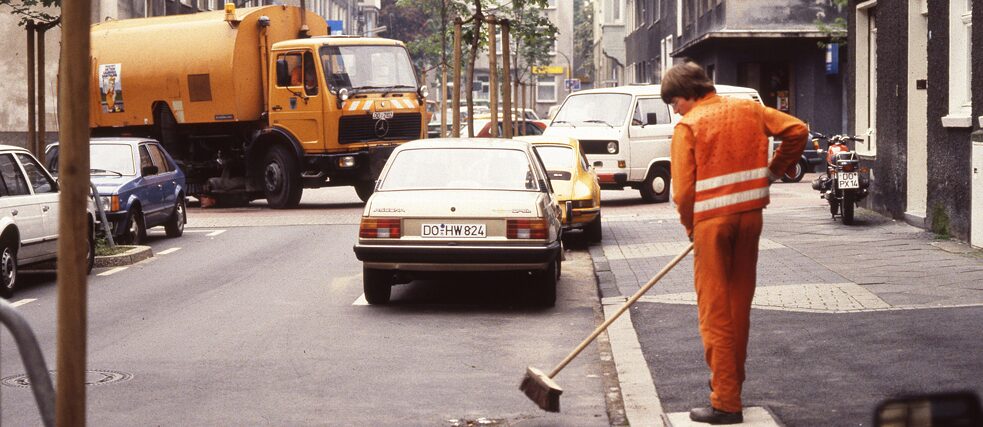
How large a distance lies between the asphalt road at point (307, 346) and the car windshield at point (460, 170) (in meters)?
1.01

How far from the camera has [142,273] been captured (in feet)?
48.6

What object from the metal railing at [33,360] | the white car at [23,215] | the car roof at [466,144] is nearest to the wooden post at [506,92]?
the white car at [23,215]

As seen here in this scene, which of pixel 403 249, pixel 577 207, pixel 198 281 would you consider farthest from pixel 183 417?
pixel 577 207

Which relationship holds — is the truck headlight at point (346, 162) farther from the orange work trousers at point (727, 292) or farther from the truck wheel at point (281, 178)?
the orange work trousers at point (727, 292)

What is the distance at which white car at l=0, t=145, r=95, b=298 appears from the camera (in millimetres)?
12516

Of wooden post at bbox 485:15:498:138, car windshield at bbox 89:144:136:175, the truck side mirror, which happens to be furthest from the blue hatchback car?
wooden post at bbox 485:15:498:138

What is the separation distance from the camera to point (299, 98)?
2503 centimetres

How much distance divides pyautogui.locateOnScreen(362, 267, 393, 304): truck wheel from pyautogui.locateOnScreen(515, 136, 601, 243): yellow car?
4255mm

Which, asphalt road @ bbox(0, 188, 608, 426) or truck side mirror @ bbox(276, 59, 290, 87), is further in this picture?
truck side mirror @ bbox(276, 59, 290, 87)

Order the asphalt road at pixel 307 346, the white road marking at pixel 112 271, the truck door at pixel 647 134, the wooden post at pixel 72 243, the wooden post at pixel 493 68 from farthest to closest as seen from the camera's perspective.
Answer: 1. the wooden post at pixel 493 68
2. the truck door at pixel 647 134
3. the white road marking at pixel 112 271
4. the asphalt road at pixel 307 346
5. the wooden post at pixel 72 243

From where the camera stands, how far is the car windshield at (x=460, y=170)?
1155cm

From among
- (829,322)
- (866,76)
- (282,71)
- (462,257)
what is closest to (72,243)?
(829,322)

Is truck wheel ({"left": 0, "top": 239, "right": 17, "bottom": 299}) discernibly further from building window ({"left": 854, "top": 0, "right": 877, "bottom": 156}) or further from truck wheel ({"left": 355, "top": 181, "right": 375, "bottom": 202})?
truck wheel ({"left": 355, "top": 181, "right": 375, "bottom": 202})

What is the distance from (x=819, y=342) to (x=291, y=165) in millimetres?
17883
